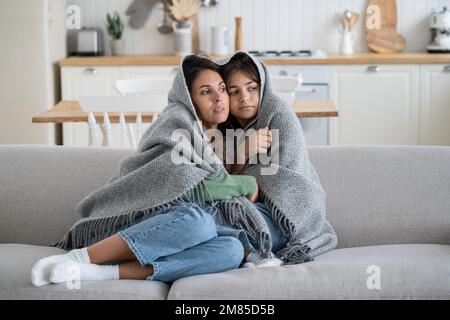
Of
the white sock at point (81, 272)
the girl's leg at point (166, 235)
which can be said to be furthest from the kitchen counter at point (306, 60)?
the white sock at point (81, 272)

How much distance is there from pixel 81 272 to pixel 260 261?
1.78 ft

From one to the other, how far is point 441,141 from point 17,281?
386 cm

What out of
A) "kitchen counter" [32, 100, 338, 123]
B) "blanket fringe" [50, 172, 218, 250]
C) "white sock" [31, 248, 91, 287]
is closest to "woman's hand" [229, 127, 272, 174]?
"blanket fringe" [50, 172, 218, 250]

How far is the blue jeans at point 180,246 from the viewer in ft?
8.02

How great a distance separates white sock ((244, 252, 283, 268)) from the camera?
258cm

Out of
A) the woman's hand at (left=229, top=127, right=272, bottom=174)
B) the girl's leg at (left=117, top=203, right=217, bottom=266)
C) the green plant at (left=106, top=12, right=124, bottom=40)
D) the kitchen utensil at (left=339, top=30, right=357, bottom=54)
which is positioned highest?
the green plant at (left=106, top=12, right=124, bottom=40)

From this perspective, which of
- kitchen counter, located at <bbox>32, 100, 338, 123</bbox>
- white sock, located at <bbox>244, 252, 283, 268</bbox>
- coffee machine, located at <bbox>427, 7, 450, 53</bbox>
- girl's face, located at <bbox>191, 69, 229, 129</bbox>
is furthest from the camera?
coffee machine, located at <bbox>427, 7, 450, 53</bbox>

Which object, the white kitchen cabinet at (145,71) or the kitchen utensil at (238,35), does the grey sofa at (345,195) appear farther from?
the kitchen utensil at (238,35)

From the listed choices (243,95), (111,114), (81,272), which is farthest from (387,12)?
(81,272)

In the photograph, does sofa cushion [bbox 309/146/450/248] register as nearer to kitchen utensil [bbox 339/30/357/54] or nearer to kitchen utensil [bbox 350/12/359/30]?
kitchen utensil [bbox 339/30/357/54]

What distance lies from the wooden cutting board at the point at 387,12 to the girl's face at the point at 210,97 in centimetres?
337

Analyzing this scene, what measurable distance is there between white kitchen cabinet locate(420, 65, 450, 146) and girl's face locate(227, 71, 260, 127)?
2.92 metres

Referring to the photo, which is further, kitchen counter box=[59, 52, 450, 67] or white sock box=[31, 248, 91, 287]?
kitchen counter box=[59, 52, 450, 67]
